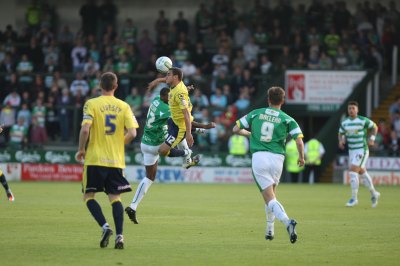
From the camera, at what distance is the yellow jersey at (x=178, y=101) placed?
16141mm

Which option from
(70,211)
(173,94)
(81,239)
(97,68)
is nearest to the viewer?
(81,239)

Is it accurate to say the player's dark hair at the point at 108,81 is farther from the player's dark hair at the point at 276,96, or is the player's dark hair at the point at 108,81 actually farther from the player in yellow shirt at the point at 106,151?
the player's dark hair at the point at 276,96

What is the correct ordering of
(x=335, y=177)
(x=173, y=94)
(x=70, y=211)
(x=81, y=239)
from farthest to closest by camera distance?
(x=335, y=177) < (x=70, y=211) < (x=173, y=94) < (x=81, y=239)

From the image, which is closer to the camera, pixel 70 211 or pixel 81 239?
pixel 81 239

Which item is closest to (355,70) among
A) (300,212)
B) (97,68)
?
(97,68)

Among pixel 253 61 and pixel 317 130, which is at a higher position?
pixel 253 61

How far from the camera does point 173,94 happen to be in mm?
16297

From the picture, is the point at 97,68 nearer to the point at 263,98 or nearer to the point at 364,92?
the point at 263,98

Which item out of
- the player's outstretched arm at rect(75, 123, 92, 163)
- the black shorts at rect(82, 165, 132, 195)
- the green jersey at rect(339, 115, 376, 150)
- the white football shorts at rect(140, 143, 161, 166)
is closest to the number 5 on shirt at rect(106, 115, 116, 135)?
the player's outstretched arm at rect(75, 123, 92, 163)

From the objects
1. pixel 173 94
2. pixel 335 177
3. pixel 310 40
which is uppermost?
pixel 310 40

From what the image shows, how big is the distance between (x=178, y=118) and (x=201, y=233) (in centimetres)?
315

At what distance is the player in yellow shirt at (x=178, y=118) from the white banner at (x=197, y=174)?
15219 millimetres

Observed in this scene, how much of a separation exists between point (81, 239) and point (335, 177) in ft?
72.6

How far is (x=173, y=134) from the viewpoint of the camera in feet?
56.3
